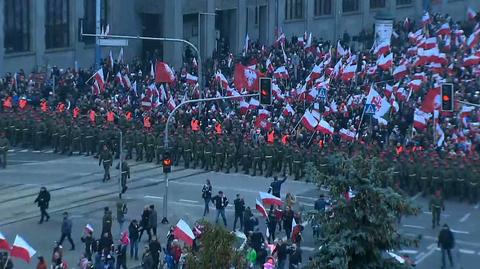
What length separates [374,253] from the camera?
496 inches

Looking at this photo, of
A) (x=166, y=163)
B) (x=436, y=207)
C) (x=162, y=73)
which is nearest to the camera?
(x=436, y=207)

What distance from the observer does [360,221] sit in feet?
41.2

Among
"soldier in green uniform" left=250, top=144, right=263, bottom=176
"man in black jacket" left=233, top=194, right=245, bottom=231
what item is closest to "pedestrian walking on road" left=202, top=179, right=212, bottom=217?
"man in black jacket" left=233, top=194, right=245, bottom=231

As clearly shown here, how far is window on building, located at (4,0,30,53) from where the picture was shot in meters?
52.8

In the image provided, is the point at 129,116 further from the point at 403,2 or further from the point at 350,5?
the point at 403,2

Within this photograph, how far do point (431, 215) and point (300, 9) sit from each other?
141ft

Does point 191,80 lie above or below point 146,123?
above

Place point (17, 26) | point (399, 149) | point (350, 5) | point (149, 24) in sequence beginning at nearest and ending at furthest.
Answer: point (399, 149) → point (17, 26) → point (149, 24) → point (350, 5)

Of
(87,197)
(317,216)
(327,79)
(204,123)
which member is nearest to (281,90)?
(327,79)

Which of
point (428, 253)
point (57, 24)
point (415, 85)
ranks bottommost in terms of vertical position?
point (428, 253)

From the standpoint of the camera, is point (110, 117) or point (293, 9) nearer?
point (110, 117)

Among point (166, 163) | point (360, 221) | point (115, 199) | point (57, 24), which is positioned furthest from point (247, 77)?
point (360, 221)

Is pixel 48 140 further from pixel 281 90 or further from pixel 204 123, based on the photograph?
pixel 281 90

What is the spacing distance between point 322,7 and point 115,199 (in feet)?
148
